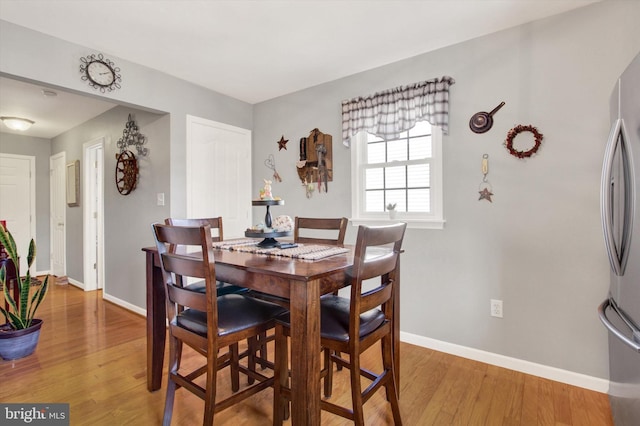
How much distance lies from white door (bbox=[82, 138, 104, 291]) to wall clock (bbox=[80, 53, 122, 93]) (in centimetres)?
197

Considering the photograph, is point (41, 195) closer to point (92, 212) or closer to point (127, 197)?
point (92, 212)

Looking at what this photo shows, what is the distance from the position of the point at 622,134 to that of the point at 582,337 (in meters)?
1.35

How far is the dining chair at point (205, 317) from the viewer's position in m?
1.33

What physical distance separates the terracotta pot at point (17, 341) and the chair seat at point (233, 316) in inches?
68.8

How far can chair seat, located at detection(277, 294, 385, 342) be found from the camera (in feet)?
4.51

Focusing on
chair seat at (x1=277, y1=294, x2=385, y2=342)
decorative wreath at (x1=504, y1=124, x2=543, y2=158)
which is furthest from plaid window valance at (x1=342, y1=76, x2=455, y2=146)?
chair seat at (x1=277, y1=294, x2=385, y2=342)

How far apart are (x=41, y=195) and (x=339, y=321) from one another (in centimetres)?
624

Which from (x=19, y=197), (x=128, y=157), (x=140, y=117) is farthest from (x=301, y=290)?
(x=19, y=197)

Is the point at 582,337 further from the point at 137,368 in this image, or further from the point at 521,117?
the point at 137,368

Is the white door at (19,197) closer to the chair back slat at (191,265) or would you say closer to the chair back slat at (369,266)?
the chair back slat at (191,265)

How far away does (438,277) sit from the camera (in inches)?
99.7

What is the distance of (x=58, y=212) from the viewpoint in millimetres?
5191

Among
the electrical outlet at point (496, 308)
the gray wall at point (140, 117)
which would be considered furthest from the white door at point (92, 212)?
the electrical outlet at point (496, 308)

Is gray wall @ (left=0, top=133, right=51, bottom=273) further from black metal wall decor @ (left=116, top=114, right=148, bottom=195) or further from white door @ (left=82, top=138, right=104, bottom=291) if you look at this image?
black metal wall decor @ (left=116, top=114, right=148, bottom=195)
